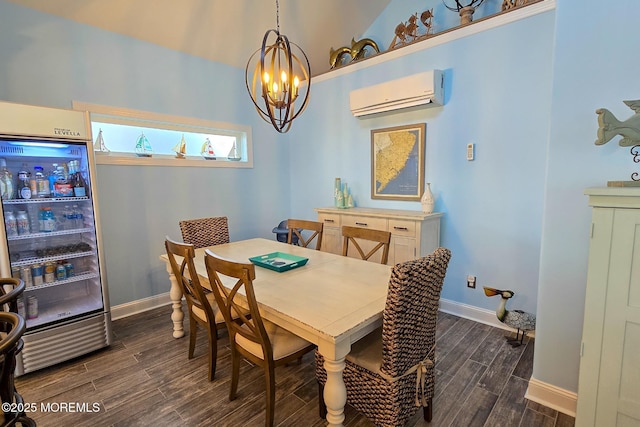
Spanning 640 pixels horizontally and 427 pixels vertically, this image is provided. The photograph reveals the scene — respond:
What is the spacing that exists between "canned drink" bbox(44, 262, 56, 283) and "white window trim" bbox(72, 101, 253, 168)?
102 centimetres

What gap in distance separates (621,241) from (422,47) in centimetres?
257

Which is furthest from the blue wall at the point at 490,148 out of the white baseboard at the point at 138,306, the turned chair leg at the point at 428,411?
the white baseboard at the point at 138,306

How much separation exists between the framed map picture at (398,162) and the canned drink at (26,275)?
3.19 meters

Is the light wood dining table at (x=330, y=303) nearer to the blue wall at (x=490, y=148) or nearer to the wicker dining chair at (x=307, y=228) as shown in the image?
the wicker dining chair at (x=307, y=228)

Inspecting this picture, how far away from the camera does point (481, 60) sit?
273cm

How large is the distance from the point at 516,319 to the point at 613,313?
126cm

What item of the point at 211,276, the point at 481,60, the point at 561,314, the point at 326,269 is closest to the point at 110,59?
the point at 211,276

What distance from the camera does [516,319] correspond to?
7.93ft

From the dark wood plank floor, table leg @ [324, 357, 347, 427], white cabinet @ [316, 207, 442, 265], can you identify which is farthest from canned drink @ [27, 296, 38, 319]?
white cabinet @ [316, 207, 442, 265]

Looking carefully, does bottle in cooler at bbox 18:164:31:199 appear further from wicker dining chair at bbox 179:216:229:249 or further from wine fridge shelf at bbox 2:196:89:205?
wicker dining chair at bbox 179:216:229:249

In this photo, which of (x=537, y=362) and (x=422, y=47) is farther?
(x=422, y=47)

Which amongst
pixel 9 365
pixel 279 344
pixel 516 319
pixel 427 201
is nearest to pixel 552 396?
pixel 516 319

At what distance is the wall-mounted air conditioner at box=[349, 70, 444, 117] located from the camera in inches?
112

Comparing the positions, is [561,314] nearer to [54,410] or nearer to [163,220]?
[54,410]
